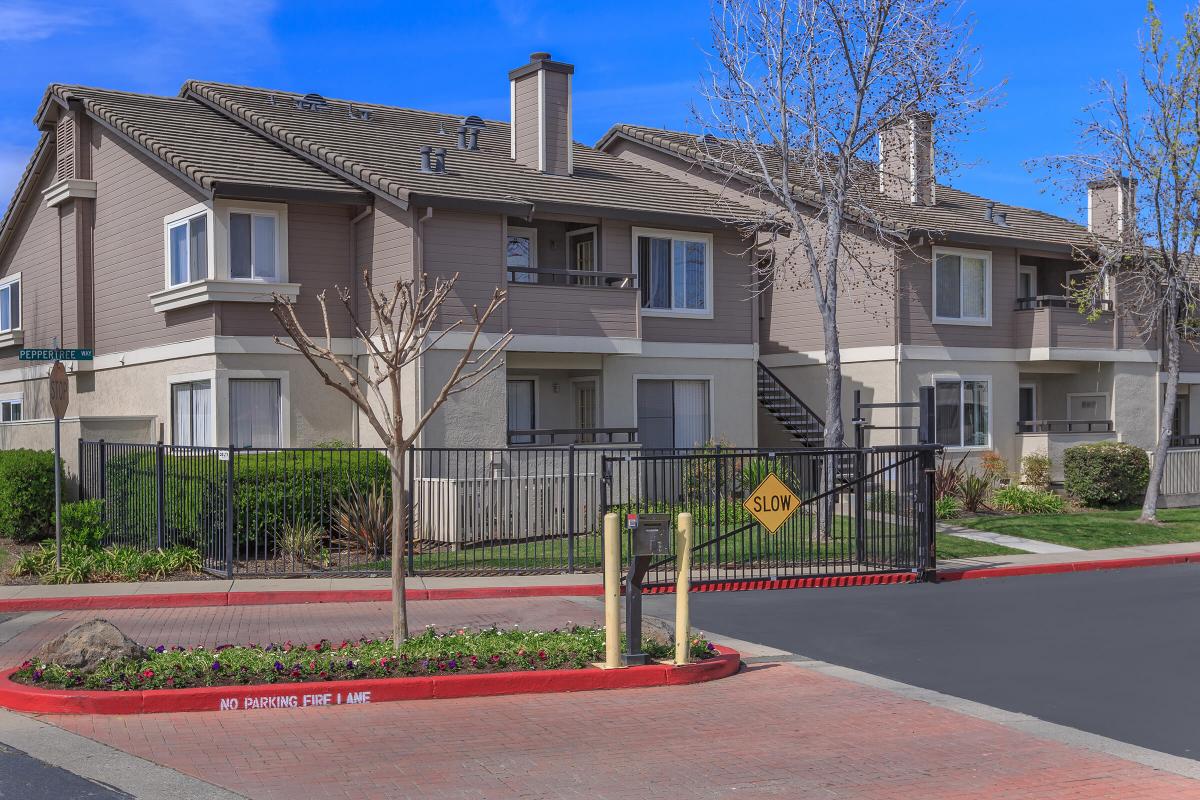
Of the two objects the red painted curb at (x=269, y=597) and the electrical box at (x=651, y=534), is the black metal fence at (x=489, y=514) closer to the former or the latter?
the red painted curb at (x=269, y=597)

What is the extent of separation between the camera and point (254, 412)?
21.4 metres

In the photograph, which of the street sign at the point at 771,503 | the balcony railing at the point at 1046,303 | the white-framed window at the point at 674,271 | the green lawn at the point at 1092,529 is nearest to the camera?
the street sign at the point at 771,503

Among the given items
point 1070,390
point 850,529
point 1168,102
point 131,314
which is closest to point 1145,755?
point 850,529

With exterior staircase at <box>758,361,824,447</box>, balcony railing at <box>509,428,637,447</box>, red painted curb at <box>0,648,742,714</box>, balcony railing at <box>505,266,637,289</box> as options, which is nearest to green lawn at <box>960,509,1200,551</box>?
exterior staircase at <box>758,361,824,447</box>

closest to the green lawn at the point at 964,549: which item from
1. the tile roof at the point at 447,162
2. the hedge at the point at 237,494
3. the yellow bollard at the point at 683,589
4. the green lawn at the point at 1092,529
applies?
the green lawn at the point at 1092,529

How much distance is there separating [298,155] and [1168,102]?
16531mm

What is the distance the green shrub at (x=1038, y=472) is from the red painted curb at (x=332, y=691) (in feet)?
63.9

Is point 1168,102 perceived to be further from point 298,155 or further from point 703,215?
point 298,155

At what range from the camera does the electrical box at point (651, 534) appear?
1050 centimetres

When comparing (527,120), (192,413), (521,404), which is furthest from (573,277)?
(192,413)

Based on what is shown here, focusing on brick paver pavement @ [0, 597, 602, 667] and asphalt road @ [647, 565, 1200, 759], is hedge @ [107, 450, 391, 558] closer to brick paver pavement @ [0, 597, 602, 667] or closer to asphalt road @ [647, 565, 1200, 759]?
brick paver pavement @ [0, 597, 602, 667]

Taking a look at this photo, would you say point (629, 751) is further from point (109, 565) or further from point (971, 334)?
point (971, 334)

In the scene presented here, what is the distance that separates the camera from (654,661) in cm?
1055

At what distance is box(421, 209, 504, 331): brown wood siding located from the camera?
69.7ft
